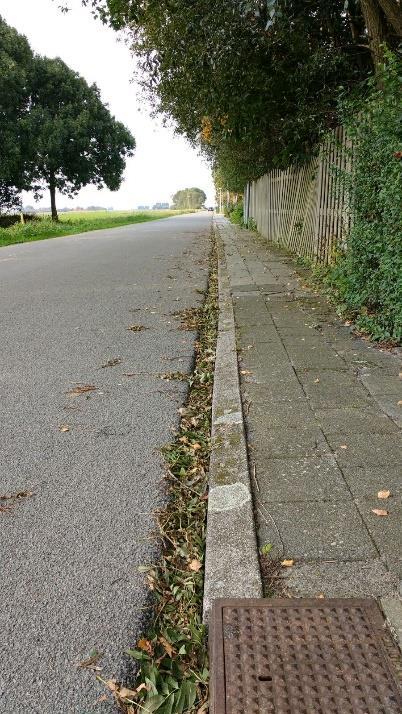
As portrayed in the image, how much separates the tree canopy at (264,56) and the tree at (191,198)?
167 metres

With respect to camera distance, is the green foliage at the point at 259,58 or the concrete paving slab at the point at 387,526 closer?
the concrete paving slab at the point at 387,526

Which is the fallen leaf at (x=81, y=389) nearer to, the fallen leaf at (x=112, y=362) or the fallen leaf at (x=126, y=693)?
the fallen leaf at (x=112, y=362)

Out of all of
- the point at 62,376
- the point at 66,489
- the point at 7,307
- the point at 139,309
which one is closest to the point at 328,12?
the point at 139,309

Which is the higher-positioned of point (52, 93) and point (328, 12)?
point (52, 93)

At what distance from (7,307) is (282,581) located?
6615 millimetres

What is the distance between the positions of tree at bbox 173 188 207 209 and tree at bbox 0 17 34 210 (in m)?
137

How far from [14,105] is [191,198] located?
14237 cm

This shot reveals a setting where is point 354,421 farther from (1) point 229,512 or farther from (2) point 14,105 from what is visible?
(2) point 14,105

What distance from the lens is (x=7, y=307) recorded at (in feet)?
25.5

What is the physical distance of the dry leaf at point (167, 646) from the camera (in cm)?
181

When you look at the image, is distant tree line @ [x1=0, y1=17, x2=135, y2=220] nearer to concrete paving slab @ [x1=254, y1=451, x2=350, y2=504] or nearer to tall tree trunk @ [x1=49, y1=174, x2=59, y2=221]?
tall tree trunk @ [x1=49, y1=174, x2=59, y2=221]

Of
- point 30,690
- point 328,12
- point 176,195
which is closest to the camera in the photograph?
point 30,690

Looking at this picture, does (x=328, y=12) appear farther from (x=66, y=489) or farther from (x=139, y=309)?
(x=66, y=489)

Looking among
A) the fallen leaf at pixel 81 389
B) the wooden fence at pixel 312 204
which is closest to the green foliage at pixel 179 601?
the fallen leaf at pixel 81 389
